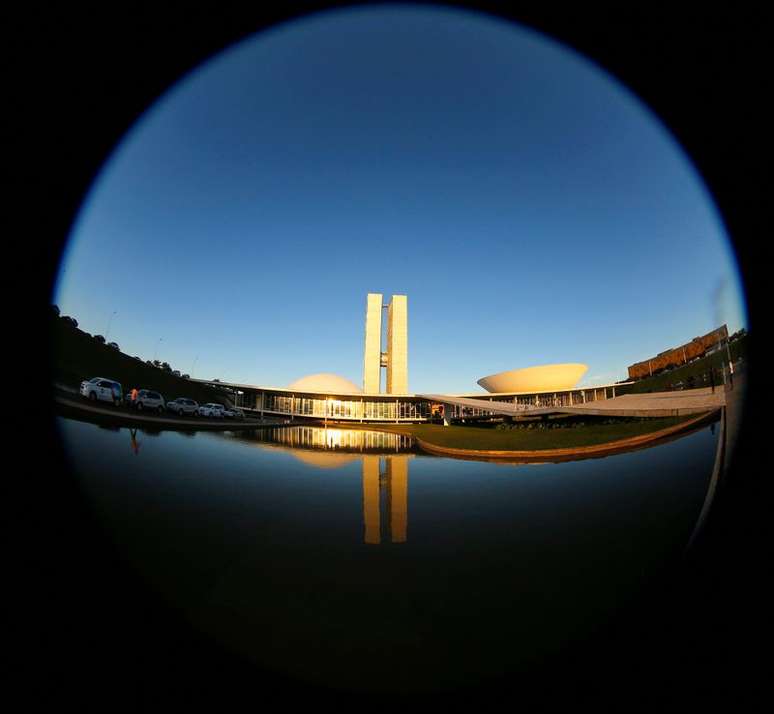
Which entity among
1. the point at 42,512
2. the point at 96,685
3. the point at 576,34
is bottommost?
the point at 96,685

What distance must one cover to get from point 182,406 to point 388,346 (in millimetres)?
46234

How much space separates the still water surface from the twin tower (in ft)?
136

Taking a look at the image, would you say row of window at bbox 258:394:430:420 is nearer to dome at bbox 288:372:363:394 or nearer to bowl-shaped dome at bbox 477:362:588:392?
bowl-shaped dome at bbox 477:362:588:392

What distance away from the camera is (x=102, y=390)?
9.61 ft

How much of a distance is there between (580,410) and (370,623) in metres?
5.73

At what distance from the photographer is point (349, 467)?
24.0 ft

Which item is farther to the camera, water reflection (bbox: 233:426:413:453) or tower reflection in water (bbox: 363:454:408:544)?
water reflection (bbox: 233:426:413:453)

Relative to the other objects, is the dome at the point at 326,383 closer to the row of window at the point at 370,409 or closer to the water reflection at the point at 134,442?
the row of window at the point at 370,409

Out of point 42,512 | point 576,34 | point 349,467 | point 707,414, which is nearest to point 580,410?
point 707,414

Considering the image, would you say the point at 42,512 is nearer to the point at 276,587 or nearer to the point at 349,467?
the point at 276,587

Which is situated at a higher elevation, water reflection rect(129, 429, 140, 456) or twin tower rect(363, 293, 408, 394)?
twin tower rect(363, 293, 408, 394)

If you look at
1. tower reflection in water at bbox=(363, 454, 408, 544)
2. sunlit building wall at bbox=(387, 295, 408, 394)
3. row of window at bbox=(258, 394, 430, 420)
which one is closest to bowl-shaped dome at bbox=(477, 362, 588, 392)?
row of window at bbox=(258, 394, 430, 420)

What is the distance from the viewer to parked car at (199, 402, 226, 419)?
4.24 meters

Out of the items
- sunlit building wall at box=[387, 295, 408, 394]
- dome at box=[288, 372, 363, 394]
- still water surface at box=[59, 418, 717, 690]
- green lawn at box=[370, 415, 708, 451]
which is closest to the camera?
still water surface at box=[59, 418, 717, 690]
